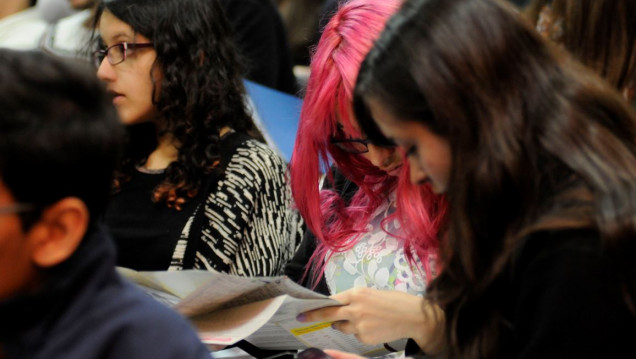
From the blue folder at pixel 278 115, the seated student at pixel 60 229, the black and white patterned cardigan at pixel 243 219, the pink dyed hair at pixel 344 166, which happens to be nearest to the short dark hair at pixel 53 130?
the seated student at pixel 60 229

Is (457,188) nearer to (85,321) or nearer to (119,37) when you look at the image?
(85,321)

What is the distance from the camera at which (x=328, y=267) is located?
5.96ft

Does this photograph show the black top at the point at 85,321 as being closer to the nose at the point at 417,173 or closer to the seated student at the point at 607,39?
the nose at the point at 417,173

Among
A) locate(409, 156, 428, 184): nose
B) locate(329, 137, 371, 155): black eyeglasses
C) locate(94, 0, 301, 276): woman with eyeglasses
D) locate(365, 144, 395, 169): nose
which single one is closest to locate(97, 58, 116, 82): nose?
locate(94, 0, 301, 276): woman with eyeglasses

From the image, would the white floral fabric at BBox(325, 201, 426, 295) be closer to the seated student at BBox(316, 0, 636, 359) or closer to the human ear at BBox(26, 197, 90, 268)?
the seated student at BBox(316, 0, 636, 359)

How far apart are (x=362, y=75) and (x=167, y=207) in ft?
3.37

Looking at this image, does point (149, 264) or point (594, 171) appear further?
point (149, 264)

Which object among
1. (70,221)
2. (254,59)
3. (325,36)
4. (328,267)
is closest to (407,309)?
(328,267)

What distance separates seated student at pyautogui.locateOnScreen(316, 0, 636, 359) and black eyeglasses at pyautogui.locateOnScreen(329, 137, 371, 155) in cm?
58

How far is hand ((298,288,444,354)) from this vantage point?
5.01ft

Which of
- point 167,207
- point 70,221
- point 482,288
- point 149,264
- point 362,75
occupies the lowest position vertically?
point 149,264

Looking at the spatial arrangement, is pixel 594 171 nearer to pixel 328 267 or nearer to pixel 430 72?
pixel 430 72

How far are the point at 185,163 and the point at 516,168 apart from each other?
1.18 metres

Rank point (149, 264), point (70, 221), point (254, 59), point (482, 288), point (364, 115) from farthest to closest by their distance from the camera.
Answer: point (254, 59) < point (149, 264) < point (364, 115) < point (482, 288) < point (70, 221)
